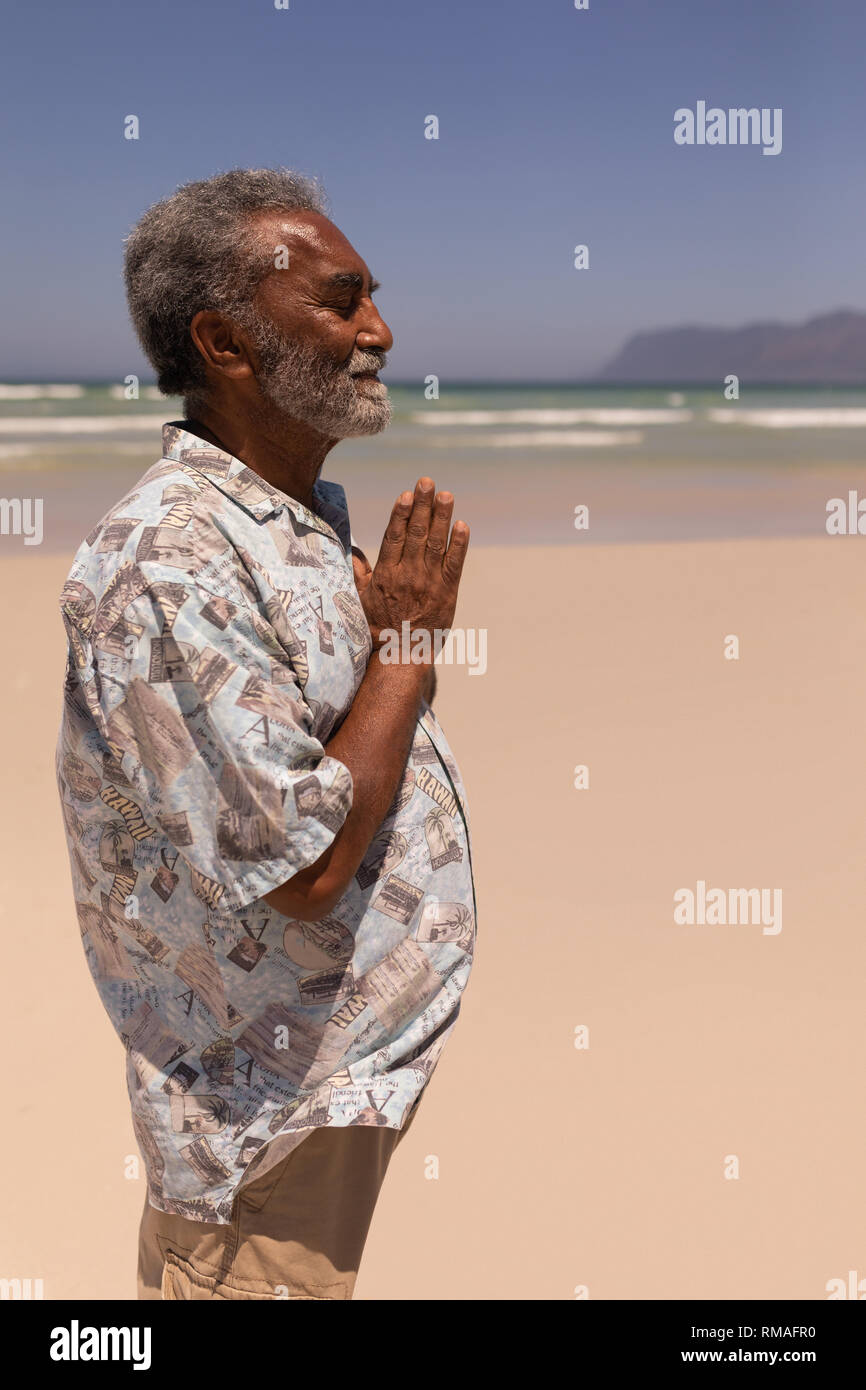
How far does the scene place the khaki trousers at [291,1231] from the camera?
1.95m

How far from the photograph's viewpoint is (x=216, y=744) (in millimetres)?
1627

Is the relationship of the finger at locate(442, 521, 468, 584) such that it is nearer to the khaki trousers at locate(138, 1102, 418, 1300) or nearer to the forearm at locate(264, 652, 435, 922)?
the forearm at locate(264, 652, 435, 922)

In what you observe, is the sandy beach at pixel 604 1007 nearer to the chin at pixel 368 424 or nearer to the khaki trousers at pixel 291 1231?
the khaki trousers at pixel 291 1231

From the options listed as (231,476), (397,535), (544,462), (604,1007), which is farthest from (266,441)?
(544,462)

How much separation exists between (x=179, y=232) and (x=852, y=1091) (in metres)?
2.96

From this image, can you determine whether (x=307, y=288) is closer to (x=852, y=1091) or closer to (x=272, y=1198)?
(x=272, y=1198)

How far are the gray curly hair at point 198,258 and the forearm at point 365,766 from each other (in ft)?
1.70

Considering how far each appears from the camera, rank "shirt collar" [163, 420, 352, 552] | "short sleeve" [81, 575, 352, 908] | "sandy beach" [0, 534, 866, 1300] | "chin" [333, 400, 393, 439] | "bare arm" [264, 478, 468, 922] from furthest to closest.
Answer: "sandy beach" [0, 534, 866, 1300] → "chin" [333, 400, 393, 439] → "shirt collar" [163, 420, 352, 552] → "bare arm" [264, 478, 468, 922] → "short sleeve" [81, 575, 352, 908]

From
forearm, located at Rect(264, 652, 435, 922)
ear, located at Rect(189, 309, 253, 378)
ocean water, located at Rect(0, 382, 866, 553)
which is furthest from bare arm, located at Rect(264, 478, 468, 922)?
ocean water, located at Rect(0, 382, 866, 553)

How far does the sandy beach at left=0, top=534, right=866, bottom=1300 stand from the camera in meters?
3.23

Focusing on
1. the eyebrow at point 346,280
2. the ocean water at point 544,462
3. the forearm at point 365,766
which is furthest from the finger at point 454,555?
the ocean water at point 544,462

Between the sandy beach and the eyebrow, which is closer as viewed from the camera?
the eyebrow

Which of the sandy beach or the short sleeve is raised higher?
the short sleeve

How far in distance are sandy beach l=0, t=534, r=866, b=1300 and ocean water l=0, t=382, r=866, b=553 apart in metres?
4.00
